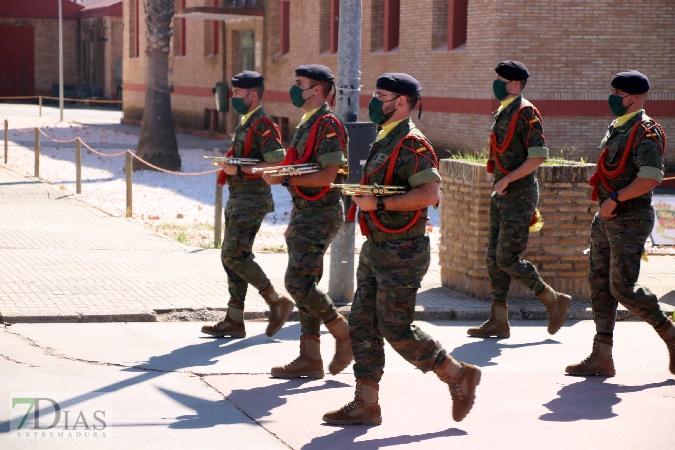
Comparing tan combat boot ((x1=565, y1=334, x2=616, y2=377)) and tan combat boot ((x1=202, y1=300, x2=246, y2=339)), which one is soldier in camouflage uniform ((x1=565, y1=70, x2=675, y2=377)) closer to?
tan combat boot ((x1=565, y1=334, x2=616, y2=377))

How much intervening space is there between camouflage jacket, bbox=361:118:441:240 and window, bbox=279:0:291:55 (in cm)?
2556

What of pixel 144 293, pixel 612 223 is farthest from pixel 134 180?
pixel 612 223

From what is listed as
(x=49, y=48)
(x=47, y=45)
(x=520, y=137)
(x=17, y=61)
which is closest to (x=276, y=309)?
(x=520, y=137)

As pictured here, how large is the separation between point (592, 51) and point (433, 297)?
11.9m

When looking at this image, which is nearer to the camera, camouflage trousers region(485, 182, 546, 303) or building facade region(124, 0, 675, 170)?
camouflage trousers region(485, 182, 546, 303)

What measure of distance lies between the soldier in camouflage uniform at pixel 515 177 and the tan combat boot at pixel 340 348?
1797mm

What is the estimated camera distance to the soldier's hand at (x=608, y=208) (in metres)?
7.54

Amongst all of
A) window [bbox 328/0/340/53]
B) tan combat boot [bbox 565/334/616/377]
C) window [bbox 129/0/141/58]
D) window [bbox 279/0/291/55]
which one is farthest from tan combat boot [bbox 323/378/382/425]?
window [bbox 129/0/141/58]

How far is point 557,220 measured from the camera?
1030cm

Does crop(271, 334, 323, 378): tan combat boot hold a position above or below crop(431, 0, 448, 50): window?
below

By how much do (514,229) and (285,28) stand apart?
24049 millimetres

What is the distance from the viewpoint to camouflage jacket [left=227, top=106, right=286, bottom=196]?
27.5ft

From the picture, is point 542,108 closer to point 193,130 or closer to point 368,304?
point 368,304

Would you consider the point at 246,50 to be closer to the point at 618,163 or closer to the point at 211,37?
the point at 211,37
